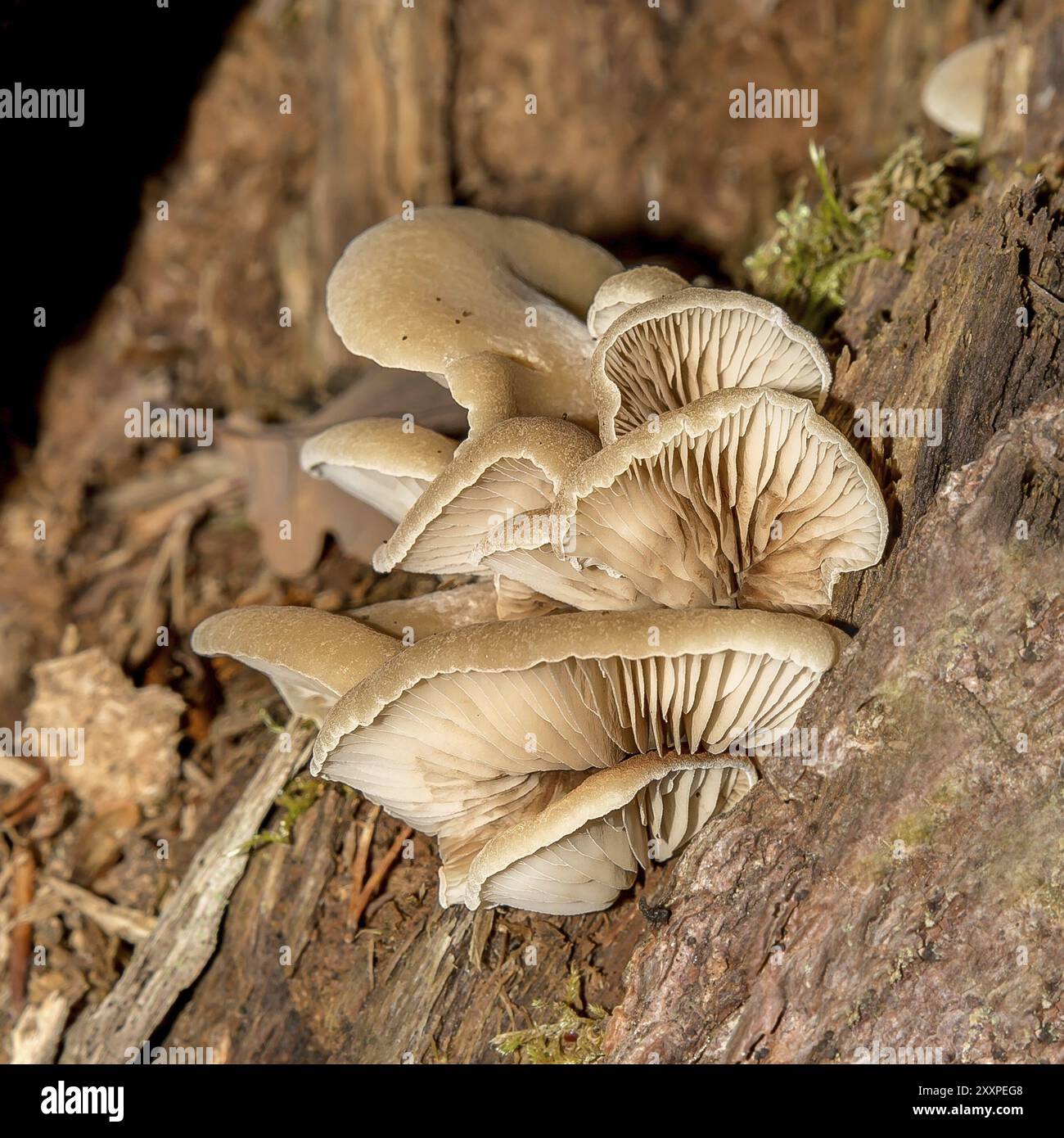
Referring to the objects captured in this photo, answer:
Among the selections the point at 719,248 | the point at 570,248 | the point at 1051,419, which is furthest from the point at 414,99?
the point at 1051,419

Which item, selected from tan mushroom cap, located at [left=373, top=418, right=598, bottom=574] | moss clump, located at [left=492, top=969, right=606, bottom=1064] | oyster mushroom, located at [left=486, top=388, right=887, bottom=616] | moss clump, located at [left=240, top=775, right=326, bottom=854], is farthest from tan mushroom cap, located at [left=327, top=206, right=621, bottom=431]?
moss clump, located at [left=492, top=969, right=606, bottom=1064]

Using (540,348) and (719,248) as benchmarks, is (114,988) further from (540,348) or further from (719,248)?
(719,248)

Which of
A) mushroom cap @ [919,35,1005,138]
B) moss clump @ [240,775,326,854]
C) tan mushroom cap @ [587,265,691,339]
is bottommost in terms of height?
moss clump @ [240,775,326,854]

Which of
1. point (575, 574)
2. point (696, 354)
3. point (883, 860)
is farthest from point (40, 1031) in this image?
point (696, 354)

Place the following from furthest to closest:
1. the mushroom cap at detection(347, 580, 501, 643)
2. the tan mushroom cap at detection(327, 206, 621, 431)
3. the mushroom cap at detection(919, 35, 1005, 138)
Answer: the mushroom cap at detection(919, 35, 1005, 138) < the mushroom cap at detection(347, 580, 501, 643) < the tan mushroom cap at detection(327, 206, 621, 431)

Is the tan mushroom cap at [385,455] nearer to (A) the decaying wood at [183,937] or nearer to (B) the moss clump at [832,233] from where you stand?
(A) the decaying wood at [183,937]

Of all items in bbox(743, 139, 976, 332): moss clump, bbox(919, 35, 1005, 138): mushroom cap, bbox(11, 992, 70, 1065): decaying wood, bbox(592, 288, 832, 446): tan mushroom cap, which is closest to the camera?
bbox(592, 288, 832, 446): tan mushroom cap

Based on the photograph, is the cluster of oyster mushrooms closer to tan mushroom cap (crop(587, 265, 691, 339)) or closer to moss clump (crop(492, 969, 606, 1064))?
tan mushroom cap (crop(587, 265, 691, 339))
